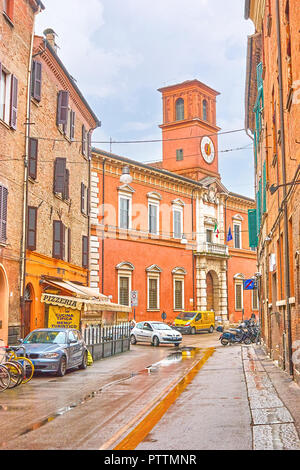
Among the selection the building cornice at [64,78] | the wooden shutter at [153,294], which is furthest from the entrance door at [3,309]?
the wooden shutter at [153,294]

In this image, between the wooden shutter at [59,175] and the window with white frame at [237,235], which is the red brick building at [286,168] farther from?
the window with white frame at [237,235]

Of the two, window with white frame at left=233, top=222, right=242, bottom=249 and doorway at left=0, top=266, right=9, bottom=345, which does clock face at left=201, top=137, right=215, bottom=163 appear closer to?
window with white frame at left=233, top=222, right=242, bottom=249

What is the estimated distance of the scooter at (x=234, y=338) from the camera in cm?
3122

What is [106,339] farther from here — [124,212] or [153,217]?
[153,217]

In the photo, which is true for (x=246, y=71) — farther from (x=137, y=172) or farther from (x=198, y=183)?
(x=198, y=183)

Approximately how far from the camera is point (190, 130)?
51.7 m

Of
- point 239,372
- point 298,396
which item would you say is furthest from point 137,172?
point 298,396

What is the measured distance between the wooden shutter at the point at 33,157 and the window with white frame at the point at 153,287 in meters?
20.9

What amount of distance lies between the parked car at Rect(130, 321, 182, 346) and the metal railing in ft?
11.9

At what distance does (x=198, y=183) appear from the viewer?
160 ft

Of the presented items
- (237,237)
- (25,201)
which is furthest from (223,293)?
(25,201)

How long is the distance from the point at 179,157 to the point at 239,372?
1439 inches

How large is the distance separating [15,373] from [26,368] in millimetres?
1689

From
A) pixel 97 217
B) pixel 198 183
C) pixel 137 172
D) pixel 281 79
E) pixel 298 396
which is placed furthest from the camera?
pixel 198 183
